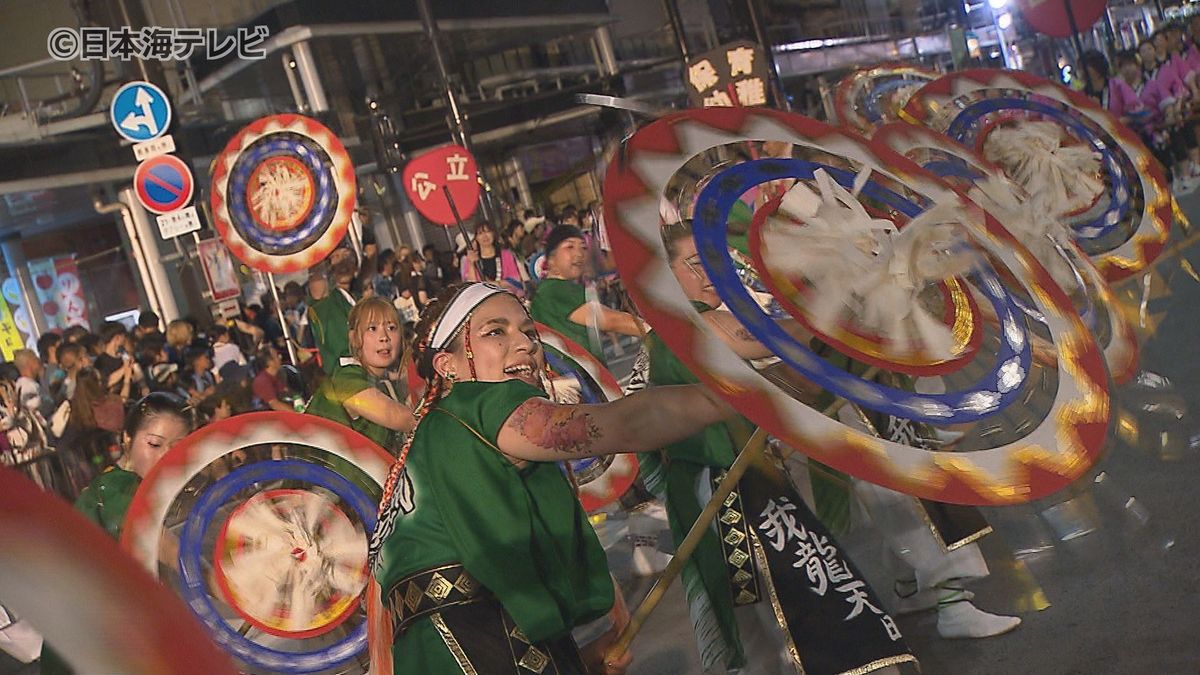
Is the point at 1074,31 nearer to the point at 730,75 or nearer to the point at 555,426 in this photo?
the point at 730,75

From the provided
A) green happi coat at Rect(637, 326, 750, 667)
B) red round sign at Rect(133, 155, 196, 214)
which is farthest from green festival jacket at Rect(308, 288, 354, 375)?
red round sign at Rect(133, 155, 196, 214)

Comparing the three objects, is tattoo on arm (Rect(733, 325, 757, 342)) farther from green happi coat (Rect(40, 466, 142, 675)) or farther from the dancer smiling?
the dancer smiling

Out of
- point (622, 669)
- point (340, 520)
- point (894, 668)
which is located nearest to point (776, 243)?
point (622, 669)

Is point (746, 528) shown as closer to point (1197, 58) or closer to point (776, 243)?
point (776, 243)

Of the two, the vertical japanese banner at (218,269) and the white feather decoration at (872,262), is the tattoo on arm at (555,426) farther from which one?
the vertical japanese banner at (218,269)

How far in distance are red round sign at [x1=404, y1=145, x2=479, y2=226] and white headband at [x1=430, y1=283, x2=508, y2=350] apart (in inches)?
527

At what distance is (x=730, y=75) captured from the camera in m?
18.9

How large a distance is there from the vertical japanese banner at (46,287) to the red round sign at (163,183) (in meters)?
9.06

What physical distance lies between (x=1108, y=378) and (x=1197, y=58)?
10954 mm

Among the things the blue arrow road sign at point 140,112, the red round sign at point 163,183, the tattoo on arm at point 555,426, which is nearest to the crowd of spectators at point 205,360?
the red round sign at point 163,183

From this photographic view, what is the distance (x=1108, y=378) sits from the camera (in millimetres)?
2277

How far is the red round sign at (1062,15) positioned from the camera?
45.8 ft

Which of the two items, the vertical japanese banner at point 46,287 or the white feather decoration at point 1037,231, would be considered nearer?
the white feather decoration at point 1037,231

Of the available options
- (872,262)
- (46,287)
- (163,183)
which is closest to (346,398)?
(872,262)
